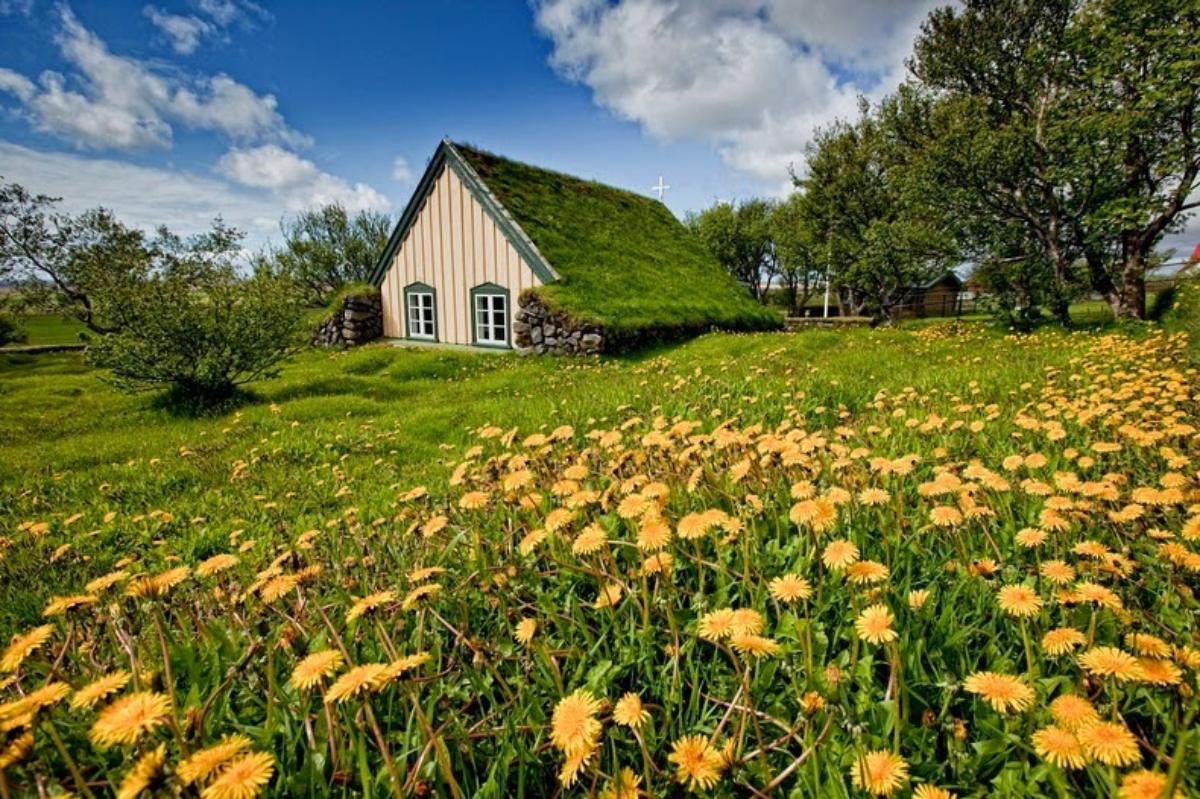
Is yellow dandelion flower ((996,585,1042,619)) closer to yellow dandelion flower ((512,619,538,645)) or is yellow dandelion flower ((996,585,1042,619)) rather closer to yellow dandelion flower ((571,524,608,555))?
yellow dandelion flower ((571,524,608,555))

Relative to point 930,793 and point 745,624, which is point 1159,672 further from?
point 745,624

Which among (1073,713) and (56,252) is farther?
(56,252)

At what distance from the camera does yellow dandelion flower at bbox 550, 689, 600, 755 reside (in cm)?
94

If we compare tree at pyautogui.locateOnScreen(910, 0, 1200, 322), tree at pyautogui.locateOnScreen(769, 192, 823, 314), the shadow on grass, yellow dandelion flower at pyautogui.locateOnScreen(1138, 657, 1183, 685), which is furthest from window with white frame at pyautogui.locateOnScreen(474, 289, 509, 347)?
tree at pyautogui.locateOnScreen(769, 192, 823, 314)

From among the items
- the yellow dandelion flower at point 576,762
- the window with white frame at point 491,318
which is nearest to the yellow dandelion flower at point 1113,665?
the yellow dandelion flower at point 576,762

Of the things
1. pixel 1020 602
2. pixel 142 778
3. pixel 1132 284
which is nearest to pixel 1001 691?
pixel 1020 602

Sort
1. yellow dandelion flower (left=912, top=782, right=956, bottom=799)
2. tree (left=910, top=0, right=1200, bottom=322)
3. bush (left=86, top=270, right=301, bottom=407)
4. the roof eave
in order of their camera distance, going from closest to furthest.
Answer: yellow dandelion flower (left=912, top=782, right=956, bottom=799) < bush (left=86, top=270, right=301, bottom=407) < tree (left=910, top=0, right=1200, bottom=322) < the roof eave

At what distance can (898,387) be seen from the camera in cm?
570

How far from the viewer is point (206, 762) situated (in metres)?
0.89

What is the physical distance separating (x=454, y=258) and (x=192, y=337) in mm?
9136

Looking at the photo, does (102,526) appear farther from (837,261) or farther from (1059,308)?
(837,261)

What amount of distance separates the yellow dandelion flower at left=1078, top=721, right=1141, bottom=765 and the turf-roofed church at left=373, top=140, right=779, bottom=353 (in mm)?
13190

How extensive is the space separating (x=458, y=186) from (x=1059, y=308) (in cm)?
1688

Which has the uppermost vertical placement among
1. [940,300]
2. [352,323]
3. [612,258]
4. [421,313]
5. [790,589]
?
[940,300]
